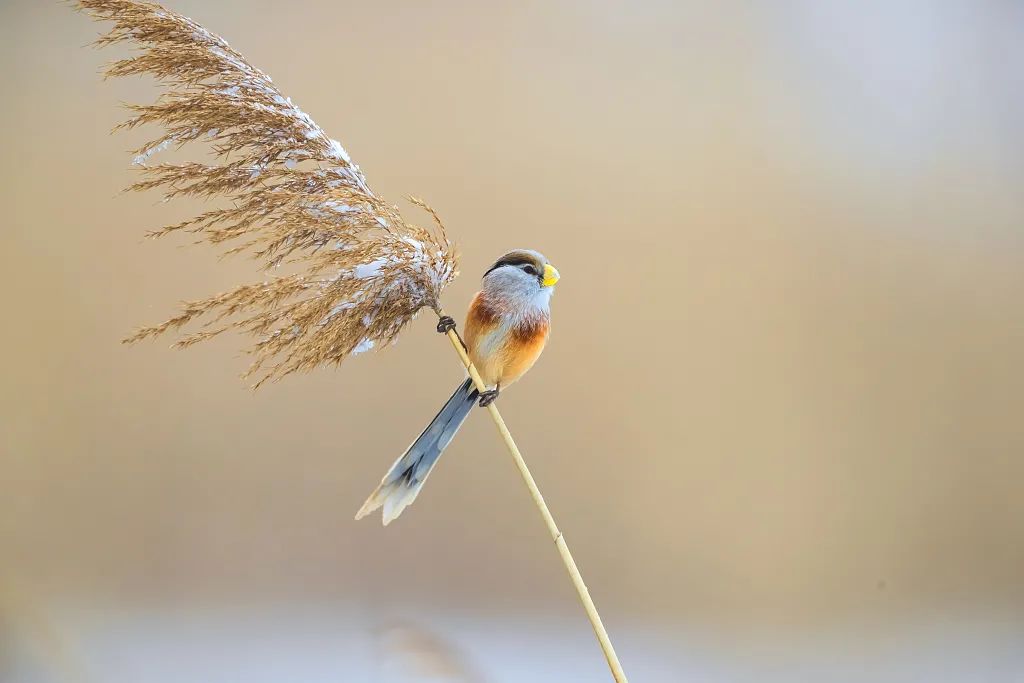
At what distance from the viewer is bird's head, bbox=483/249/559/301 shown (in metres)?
1.07

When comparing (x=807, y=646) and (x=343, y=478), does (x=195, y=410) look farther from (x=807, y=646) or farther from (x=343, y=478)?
(x=807, y=646)

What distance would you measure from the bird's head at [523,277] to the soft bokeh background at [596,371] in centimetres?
72

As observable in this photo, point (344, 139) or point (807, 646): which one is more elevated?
point (344, 139)

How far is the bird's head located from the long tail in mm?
148

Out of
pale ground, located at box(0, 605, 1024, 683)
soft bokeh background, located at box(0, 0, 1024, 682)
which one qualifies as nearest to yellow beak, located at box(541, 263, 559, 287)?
soft bokeh background, located at box(0, 0, 1024, 682)

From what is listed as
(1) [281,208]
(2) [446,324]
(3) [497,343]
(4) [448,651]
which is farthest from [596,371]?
(1) [281,208]

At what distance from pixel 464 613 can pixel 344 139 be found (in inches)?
47.9

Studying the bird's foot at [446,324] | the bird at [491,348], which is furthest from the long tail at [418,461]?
the bird's foot at [446,324]

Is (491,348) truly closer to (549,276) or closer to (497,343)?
(497,343)

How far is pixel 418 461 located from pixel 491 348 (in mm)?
188

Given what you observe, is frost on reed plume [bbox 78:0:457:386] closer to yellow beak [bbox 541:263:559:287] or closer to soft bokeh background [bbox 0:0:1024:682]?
yellow beak [bbox 541:263:559:287]

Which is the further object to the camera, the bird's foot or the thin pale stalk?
the bird's foot

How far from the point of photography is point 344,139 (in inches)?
73.9

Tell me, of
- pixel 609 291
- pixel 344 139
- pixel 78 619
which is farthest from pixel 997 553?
pixel 78 619
